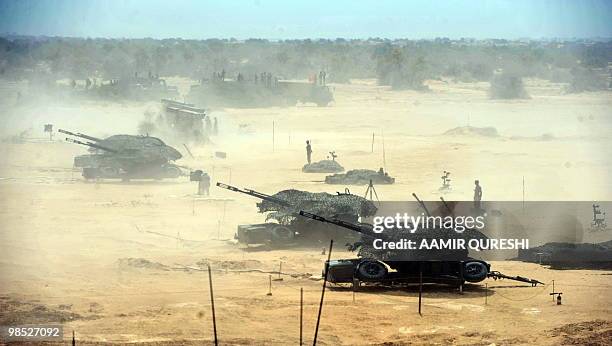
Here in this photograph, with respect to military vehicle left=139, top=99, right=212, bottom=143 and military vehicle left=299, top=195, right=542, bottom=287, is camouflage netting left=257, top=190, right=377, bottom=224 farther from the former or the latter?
military vehicle left=139, top=99, right=212, bottom=143

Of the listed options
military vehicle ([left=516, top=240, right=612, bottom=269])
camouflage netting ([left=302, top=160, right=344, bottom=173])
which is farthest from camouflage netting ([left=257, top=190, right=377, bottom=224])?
camouflage netting ([left=302, top=160, right=344, bottom=173])

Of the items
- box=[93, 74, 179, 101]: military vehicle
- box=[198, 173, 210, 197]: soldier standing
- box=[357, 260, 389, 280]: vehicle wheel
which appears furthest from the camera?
box=[93, 74, 179, 101]: military vehicle

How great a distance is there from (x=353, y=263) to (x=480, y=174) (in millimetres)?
13989

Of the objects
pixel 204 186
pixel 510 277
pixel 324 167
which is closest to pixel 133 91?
pixel 324 167

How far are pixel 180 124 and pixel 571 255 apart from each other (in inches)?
889

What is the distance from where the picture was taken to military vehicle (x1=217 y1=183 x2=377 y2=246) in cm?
2198

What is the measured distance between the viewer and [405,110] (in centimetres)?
5194

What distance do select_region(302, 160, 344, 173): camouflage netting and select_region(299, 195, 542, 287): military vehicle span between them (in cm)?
1453

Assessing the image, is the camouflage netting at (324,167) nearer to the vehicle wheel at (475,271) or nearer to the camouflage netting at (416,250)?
the camouflage netting at (416,250)

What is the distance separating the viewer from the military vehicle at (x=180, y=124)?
40.2m

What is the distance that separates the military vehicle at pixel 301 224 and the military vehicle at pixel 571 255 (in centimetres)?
315

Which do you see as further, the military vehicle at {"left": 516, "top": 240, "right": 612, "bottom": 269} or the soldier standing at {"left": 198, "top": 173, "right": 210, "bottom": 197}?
the soldier standing at {"left": 198, "top": 173, "right": 210, "bottom": 197}

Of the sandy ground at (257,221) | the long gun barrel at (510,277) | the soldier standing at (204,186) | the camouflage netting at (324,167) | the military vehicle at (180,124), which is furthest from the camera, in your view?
the military vehicle at (180,124)


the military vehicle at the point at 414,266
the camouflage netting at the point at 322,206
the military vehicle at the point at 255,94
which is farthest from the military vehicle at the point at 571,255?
the military vehicle at the point at 255,94
